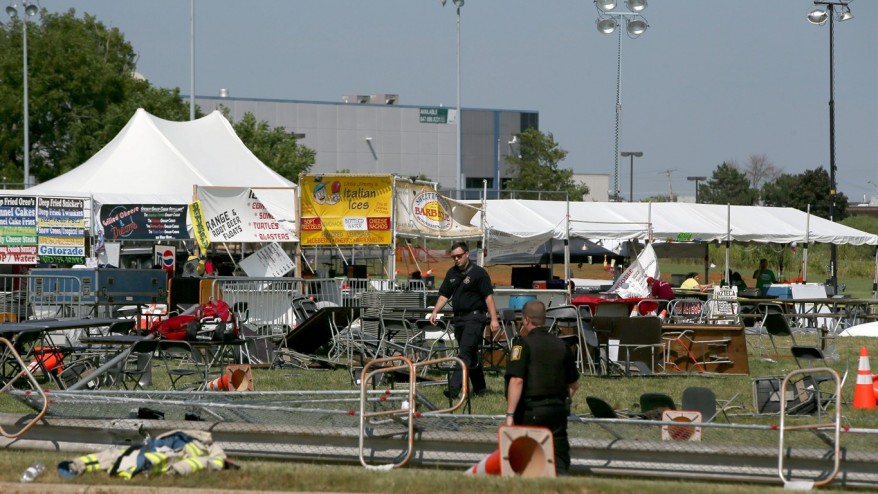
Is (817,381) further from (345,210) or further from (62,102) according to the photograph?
(62,102)

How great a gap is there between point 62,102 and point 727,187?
90.1 meters

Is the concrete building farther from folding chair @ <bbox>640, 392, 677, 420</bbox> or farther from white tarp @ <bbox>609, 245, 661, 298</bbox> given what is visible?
folding chair @ <bbox>640, 392, 677, 420</bbox>

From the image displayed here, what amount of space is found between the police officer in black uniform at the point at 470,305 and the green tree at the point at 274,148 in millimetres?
39236

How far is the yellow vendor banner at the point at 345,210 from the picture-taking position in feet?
65.4

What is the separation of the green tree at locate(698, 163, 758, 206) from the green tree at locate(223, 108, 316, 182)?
66.6 m

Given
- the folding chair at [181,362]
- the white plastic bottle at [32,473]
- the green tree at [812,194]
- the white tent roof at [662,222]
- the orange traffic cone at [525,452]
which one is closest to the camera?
the orange traffic cone at [525,452]

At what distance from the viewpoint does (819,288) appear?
26016 millimetres

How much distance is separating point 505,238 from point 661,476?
1853 centimetres

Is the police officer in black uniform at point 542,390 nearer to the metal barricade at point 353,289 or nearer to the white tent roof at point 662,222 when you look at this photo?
the metal barricade at point 353,289

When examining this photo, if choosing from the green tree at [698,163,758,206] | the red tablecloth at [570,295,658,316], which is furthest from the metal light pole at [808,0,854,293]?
the green tree at [698,163,758,206]

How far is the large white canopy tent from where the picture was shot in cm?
2667

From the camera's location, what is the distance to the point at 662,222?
29281 millimetres

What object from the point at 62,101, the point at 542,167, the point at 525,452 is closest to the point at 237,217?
the point at 525,452

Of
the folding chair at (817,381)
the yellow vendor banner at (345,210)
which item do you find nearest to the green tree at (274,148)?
the yellow vendor banner at (345,210)
